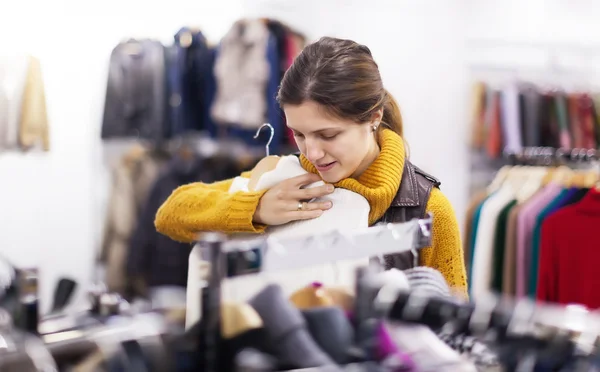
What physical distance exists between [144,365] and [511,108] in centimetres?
282

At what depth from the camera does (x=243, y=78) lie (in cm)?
307

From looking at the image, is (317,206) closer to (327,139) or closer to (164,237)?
(327,139)

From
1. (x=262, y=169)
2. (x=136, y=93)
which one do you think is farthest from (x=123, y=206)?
(x=262, y=169)

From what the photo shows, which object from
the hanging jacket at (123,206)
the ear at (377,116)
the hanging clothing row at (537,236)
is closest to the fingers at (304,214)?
the ear at (377,116)

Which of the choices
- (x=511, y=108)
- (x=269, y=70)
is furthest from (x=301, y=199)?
(x=511, y=108)

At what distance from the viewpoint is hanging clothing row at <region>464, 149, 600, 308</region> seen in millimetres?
2105

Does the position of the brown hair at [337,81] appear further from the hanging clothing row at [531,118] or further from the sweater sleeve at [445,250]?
the hanging clothing row at [531,118]

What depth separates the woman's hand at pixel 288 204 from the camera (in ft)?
4.17

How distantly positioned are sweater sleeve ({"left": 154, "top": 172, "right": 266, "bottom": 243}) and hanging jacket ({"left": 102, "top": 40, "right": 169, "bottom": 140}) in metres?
1.72

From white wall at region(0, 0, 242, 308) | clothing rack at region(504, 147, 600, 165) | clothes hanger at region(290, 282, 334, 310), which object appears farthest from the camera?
white wall at region(0, 0, 242, 308)

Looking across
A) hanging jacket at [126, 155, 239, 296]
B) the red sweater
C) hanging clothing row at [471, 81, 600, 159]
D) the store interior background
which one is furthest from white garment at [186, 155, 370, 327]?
hanging clothing row at [471, 81, 600, 159]

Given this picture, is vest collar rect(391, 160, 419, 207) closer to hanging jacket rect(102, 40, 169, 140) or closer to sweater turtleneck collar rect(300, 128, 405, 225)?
sweater turtleneck collar rect(300, 128, 405, 225)

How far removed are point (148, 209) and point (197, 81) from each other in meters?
0.67

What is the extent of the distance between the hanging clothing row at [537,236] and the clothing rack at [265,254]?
4.37 ft
